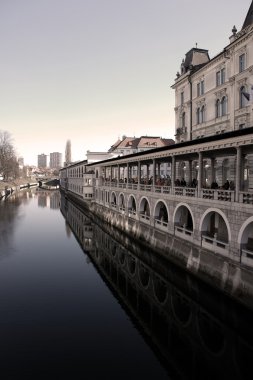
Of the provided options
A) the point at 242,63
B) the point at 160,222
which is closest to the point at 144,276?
the point at 160,222

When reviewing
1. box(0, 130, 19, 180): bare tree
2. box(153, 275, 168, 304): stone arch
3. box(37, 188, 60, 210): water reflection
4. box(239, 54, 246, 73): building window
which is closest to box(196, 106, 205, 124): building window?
box(239, 54, 246, 73): building window

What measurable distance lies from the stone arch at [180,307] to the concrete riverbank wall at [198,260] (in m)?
2.16

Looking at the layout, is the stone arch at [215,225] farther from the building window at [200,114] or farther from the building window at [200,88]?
the building window at [200,88]

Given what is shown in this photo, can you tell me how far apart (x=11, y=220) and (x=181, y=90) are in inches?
1493

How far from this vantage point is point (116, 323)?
19.0m

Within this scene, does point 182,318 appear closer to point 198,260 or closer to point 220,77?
point 198,260

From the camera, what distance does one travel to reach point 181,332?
18078 millimetres

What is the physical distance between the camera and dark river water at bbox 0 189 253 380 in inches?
570

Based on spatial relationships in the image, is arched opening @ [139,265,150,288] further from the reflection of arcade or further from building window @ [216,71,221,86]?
building window @ [216,71,221,86]

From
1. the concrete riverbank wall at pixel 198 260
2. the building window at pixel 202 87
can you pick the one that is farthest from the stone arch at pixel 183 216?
the building window at pixel 202 87

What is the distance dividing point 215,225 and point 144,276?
350 inches

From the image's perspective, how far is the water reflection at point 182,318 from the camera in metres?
15.0

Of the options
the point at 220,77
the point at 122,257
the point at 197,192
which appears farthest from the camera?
the point at 220,77

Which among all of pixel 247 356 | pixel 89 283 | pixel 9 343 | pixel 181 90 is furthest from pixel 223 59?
pixel 9 343
